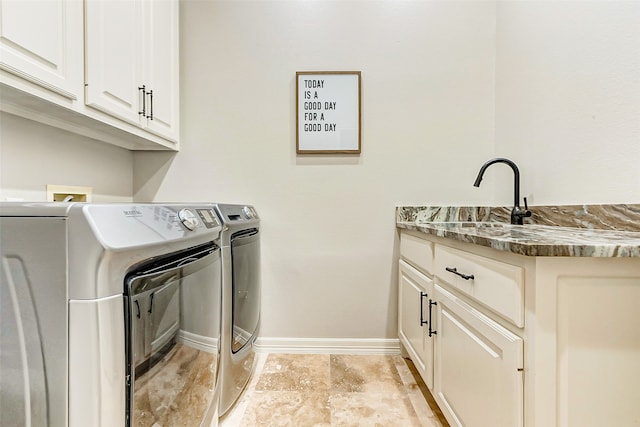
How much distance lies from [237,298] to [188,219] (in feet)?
2.27

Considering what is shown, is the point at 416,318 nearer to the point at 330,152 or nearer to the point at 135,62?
the point at 330,152

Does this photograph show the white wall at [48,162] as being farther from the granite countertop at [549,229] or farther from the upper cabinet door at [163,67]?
the granite countertop at [549,229]

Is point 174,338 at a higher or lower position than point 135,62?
lower

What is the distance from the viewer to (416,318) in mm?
1515

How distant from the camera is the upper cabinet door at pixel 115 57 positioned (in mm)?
1168

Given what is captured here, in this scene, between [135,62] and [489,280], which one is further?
[135,62]

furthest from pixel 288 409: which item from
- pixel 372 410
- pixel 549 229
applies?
pixel 549 229

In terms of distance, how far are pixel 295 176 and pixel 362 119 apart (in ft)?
1.83

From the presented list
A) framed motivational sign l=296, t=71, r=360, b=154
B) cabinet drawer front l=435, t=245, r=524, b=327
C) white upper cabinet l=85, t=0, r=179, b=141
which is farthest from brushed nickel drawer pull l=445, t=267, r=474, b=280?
white upper cabinet l=85, t=0, r=179, b=141

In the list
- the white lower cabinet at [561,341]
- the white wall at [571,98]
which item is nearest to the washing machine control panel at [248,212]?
the white lower cabinet at [561,341]

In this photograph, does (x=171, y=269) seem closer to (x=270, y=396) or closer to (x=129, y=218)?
(x=129, y=218)

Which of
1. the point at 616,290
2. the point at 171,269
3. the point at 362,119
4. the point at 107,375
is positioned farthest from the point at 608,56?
the point at 107,375

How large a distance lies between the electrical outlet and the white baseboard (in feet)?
4.19

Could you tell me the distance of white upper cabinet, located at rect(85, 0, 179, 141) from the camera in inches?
46.9
